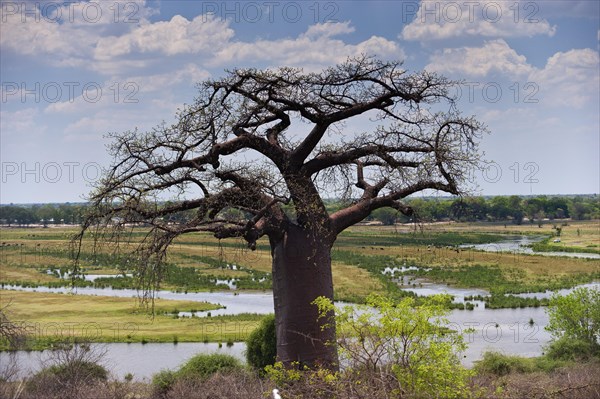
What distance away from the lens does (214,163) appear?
32.9 ft

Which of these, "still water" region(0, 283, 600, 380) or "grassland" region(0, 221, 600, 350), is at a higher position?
"grassland" region(0, 221, 600, 350)

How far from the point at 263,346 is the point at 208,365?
1.28 meters

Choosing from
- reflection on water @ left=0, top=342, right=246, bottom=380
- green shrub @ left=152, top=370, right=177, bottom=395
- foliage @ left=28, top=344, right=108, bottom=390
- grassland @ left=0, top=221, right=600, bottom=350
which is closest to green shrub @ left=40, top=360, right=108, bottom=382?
foliage @ left=28, top=344, right=108, bottom=390

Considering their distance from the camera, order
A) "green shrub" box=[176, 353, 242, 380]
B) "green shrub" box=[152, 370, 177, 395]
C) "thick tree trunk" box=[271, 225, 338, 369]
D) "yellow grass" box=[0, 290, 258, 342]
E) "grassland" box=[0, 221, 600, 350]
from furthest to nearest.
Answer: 1. "grassland" box=[0, 221, 600, 350]
2. "yellow grass" box=[0, 290, 258, 342]
3. "green shrub" box=[176, 353, 242, 380]
4. "green shrub" box=[152, 370, 177, 395]
5. "thick tree trunk" box=[271, 225, 338, 369]

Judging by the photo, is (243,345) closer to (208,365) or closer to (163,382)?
(208,365)

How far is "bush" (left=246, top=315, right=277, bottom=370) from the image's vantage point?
45.1 feet

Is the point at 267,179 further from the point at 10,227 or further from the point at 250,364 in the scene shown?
the point at 10,227

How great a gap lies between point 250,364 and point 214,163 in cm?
564

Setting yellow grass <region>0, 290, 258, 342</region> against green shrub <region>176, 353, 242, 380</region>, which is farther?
yellow grass <region>0, 290, 258, 342</region>

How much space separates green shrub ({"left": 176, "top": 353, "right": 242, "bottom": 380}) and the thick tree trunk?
4.36 meters

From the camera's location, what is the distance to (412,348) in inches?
277

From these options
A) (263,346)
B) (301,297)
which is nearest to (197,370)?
(263,346)

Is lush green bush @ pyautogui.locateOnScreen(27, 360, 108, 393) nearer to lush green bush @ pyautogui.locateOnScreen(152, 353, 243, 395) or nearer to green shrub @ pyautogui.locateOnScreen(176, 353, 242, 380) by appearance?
lush green bush @ pyautogui.locateOnScreen(152, 353, 243, 395)

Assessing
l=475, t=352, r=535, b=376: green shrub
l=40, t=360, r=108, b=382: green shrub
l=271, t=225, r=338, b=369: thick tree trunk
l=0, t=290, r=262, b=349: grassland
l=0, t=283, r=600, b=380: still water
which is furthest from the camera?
l=0, t=290, r=262, b=349: grassland
